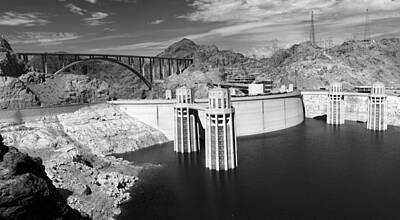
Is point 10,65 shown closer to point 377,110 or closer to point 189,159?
point 189,159

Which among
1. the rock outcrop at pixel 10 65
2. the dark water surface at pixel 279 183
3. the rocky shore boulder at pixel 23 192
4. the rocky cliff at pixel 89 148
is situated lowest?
the dark water surface at pixel 279 183

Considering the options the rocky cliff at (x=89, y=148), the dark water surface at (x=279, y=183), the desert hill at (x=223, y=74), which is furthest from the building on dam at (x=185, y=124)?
the desert hill at (x=223, y=74)

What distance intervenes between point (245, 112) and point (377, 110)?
3414 cm

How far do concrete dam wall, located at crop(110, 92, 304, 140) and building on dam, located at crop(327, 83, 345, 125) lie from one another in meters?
12.5

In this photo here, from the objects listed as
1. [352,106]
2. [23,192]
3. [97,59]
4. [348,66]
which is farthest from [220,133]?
[348,66]

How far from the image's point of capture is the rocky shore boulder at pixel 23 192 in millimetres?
19594

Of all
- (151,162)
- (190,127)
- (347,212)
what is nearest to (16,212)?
(347,212)

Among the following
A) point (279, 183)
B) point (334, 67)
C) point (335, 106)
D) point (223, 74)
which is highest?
point (334, 67)

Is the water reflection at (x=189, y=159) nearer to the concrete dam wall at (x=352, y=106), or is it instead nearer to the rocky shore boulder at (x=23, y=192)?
the rocky shore boulder at (x=23, y=192)

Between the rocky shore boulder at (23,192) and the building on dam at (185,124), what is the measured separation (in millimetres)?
47621

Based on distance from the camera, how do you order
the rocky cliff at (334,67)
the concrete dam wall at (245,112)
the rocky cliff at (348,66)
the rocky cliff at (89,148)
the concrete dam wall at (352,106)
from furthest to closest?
the rocky cliff at (334,67) → the rocky cliff at (348,66) → the concrete dam wall at (352,106) → the concrete dam wall at (245,112) → the rocky cliff at (89,148)

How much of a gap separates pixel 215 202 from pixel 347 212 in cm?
1544

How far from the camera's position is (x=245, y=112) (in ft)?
287

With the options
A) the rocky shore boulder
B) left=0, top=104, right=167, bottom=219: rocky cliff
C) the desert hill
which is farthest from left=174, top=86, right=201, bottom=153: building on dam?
the rocky shore boulder
